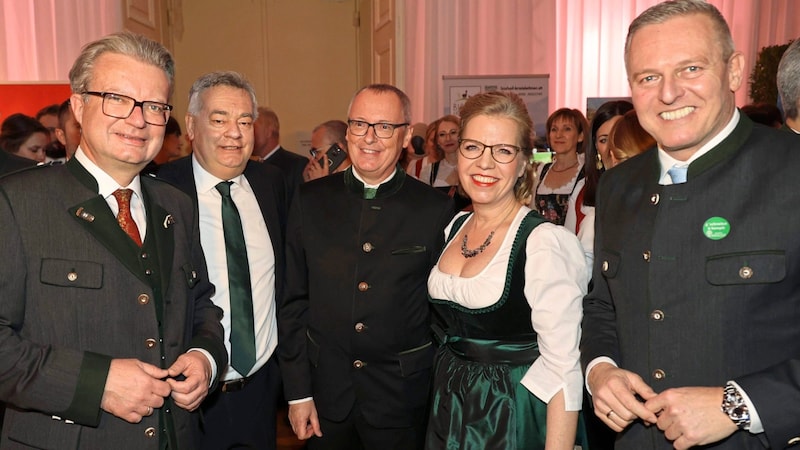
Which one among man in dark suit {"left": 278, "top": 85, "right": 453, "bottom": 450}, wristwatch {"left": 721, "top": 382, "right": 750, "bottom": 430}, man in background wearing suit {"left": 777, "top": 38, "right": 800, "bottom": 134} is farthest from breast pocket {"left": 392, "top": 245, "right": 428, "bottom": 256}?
man in background wearing suit {"left": 777, "top": 38, "right": 800, "bottom": 134}

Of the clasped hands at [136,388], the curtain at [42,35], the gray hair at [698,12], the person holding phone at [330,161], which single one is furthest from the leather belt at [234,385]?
the curtain at [42,35]

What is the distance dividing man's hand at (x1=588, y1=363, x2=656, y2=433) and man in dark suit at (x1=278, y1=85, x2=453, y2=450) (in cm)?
90

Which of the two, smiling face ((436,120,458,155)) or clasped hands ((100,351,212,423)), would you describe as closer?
clasped hands ((100,351,212,423))

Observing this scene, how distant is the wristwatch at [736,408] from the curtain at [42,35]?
17.9ft

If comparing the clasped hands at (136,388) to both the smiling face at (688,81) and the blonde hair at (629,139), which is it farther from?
the blonde hair at (629,139)

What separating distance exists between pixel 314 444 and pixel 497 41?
5738mm

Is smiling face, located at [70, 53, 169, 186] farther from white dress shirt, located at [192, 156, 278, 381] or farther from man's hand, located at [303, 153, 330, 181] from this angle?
man's hand, located at [303, 153, 330, 181]

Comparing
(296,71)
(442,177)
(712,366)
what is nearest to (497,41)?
(442,177)

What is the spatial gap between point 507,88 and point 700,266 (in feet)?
18.1

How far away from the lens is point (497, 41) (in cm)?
739

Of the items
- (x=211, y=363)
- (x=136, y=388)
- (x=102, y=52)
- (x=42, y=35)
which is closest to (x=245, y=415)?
(x=211, y=363)

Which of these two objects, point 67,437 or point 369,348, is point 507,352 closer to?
point 369,348

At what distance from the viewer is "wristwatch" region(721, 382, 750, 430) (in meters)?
1.48

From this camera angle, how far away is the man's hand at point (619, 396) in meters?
1.61
